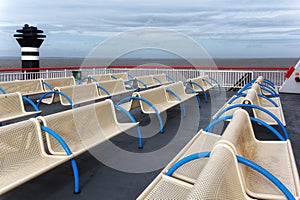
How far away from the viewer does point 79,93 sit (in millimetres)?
6152

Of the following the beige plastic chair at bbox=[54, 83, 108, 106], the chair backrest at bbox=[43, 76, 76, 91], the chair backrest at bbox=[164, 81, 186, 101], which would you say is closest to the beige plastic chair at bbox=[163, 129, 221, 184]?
the chair backrest at bbox=[164, 81, 186, 101]

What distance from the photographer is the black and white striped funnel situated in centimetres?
1109

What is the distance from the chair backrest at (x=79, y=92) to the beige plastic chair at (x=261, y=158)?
3863mm

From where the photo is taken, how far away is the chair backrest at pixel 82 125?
307 cm

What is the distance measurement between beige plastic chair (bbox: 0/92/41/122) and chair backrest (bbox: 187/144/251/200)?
3.52 meters

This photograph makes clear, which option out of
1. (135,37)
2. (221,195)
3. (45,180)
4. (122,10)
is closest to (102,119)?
(45,180)

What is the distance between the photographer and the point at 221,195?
56.8 inches

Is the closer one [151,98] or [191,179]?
[191,179]

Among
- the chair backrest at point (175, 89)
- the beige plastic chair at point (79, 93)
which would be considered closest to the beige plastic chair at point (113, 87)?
the beige plastic chair at point (79, 93)

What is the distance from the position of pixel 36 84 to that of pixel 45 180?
15.7ft

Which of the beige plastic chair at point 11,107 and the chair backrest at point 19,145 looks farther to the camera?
the beige plastic chair at point 11,107

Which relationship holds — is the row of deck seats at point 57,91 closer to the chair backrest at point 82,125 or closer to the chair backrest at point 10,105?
the chair backrest at point 10,105

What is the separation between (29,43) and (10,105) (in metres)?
7.36

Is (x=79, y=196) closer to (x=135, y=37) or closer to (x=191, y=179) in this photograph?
(x=191, y=179)
